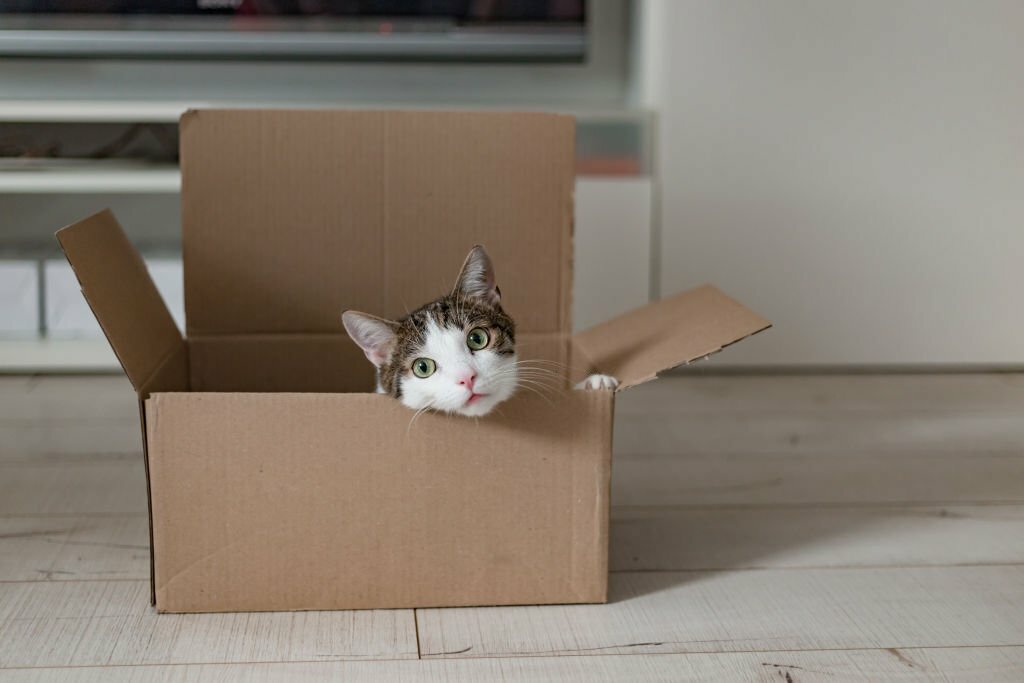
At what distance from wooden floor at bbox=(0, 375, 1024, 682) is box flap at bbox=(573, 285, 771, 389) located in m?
0.22

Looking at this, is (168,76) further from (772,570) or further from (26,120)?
(772,570)

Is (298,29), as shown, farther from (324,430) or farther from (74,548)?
(324,430)

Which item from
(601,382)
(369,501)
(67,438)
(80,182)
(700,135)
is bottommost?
(67,438)

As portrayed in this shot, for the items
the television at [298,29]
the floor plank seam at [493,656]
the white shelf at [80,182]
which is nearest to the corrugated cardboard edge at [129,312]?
the floor plank seam at [493,656]

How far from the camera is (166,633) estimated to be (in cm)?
105

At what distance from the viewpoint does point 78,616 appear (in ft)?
3.57

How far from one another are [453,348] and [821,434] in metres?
0.91

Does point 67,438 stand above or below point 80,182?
below

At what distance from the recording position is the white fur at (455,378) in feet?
3.37

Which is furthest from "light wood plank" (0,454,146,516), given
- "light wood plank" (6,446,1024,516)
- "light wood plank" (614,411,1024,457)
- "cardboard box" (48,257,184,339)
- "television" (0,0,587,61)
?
"television" (0,0,587,61)

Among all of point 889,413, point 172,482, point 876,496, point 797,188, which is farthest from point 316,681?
point 797,188

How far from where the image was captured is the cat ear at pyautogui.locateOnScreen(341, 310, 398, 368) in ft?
3.59

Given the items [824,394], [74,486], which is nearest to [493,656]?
[74,486]

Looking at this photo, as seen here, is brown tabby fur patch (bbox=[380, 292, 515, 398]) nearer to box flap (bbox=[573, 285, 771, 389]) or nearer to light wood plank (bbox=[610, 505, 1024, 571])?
box flap (bbox=[573, 285, 771, 389])
